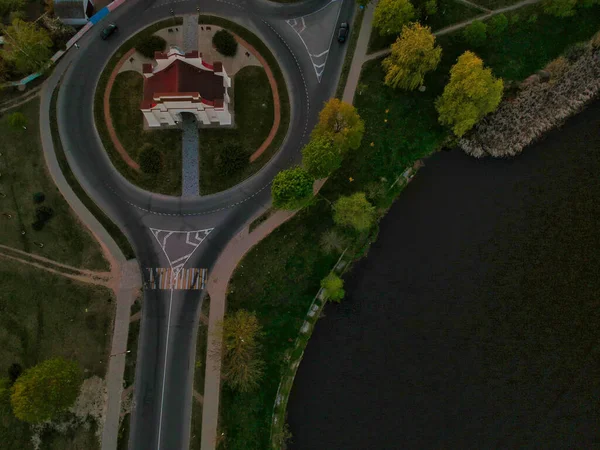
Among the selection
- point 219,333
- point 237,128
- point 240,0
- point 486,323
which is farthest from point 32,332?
point 486,323

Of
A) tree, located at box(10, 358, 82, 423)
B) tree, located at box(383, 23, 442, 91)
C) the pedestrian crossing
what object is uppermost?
tree, located at box(383, 23, 442, 91)

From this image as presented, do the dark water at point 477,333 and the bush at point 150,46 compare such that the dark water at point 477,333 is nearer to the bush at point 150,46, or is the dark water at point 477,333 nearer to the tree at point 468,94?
the tree at point 468,94

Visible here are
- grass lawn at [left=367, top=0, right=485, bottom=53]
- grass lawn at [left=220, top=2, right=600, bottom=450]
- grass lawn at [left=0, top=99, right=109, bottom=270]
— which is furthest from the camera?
grass lawn at [left=367, top=0, right=485, bottom=53]

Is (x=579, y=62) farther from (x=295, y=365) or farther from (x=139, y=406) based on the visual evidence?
(x=139, y=406)

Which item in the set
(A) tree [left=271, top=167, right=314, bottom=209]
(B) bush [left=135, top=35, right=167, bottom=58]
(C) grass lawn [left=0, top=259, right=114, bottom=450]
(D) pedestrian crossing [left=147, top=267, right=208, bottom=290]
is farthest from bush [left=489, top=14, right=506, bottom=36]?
(C) grass lawn [left=0, top=259, right=114, bottom=450]

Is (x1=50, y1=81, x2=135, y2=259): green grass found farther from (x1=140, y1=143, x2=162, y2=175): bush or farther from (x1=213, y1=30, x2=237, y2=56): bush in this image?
(x1=213, y1=30, x2=237, y2=56): bush

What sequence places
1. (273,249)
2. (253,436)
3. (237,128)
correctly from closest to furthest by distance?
(253,436), (273,249), (237,128)
